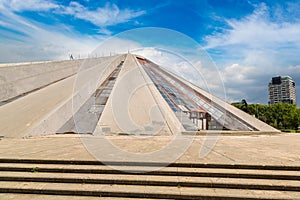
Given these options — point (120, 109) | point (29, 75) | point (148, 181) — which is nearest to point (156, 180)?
point (148, 181)

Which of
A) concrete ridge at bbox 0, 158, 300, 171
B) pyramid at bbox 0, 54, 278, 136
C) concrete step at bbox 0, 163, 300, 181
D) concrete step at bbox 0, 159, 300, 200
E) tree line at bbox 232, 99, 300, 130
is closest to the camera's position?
concrete step at bbox 0, 159, 300, 200

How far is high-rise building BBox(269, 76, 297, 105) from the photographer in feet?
359

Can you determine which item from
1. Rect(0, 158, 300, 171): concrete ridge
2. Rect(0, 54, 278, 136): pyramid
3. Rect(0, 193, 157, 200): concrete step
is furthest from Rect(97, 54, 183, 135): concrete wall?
Rect(0, 193, 157, 200): concrete step

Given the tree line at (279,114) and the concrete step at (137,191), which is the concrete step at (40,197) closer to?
the concrete step at (137,191)

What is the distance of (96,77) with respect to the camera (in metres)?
12.7

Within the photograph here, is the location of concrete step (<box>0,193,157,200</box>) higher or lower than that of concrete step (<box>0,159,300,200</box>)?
lower

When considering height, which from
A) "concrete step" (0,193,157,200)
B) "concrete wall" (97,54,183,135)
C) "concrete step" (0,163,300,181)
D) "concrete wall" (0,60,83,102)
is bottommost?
"concrete step" (0,193,157,200)

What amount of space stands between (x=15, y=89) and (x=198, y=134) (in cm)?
1040

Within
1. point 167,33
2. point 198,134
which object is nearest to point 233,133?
point 198,134

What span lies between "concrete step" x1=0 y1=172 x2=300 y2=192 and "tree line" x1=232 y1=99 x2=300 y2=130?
31266mm

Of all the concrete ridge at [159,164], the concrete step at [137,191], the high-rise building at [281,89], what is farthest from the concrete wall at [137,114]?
the high-rise building at [281,89]

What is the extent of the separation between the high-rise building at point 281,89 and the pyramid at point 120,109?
118 metres

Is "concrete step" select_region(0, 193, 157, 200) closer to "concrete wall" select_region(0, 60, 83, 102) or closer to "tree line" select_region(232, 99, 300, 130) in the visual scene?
"concrete wall" select_region(0, 60, 83, 102)

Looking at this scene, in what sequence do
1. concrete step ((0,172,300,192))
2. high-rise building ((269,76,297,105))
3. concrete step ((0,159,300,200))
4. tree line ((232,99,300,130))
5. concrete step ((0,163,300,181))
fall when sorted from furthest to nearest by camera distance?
high-rise building ((269,76,297,105)), tree line ((232,99,300,130)), concrete step ((0,163,300,181)), concrete step ((0,172,300,192)), concrete step ((0,159,300,200))
